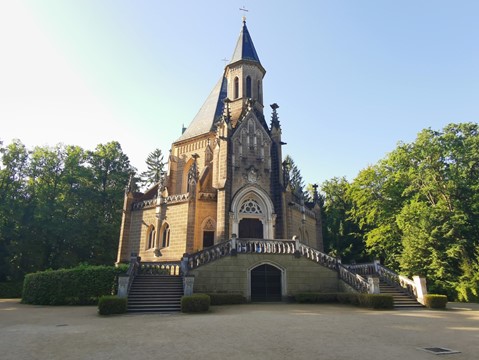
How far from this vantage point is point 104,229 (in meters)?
37.5

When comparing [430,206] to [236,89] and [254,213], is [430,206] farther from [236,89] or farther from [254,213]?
[236,89]

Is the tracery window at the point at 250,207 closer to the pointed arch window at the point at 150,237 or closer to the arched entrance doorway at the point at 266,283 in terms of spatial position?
the arched entrance doorway at the point at 266,283

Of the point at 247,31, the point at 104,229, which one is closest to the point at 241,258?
the point at 104,229

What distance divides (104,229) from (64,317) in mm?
24162

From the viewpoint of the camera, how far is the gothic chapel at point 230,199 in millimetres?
26422

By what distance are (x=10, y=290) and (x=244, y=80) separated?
3051cm

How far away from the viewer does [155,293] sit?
18031mm

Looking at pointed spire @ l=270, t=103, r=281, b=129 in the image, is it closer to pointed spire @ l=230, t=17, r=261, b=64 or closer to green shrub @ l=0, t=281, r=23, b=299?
pointed spire @ l=230, t=17, r=261, b=64

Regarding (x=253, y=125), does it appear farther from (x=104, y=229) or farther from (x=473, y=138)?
(x=104, y=229)

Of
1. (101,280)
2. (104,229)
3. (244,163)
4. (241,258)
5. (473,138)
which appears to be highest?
(473,138)

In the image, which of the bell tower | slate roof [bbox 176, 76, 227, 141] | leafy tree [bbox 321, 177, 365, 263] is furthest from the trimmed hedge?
leafy tree [bbox 321, 177, 365, 263]

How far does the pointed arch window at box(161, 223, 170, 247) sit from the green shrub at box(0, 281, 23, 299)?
16.0 m

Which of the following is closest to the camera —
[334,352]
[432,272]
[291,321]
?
[334,352]

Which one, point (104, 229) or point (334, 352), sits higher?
point (104, 229)
